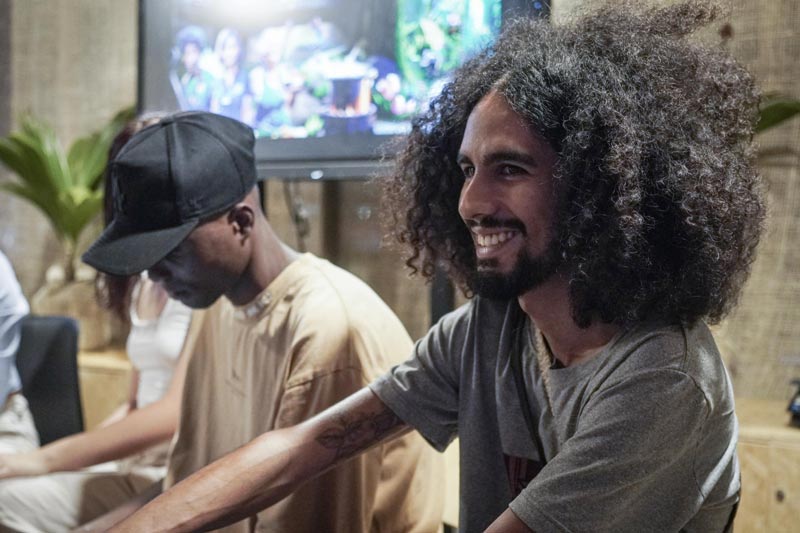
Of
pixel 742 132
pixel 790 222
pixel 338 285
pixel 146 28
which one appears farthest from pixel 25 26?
pixel 742 132

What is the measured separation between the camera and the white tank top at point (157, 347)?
2059 mm

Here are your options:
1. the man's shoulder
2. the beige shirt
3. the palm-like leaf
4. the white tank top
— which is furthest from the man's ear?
the palm-like leaf

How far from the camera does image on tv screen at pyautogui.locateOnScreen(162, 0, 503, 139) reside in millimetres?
2170

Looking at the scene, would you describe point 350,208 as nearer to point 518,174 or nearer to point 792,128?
point 792,128

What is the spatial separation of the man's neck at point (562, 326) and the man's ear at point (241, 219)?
2.07ft

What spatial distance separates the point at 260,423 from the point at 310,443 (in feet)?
1.04

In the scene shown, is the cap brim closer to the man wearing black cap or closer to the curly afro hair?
the man wearing black cap

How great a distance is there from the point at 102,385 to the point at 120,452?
3.96ft

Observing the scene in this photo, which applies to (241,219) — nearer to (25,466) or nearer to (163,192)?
(163,192)

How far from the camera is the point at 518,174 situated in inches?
43.5

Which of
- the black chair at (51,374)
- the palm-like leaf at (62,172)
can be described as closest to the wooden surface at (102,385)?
the palm-like leaf at (62,172)

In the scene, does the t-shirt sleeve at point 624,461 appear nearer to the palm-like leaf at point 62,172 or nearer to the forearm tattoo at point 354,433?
the forearm tattoo at point 354,433

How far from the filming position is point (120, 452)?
Answer: 1928 millimetres

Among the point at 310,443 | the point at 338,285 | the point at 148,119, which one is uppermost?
the point at 148,119
